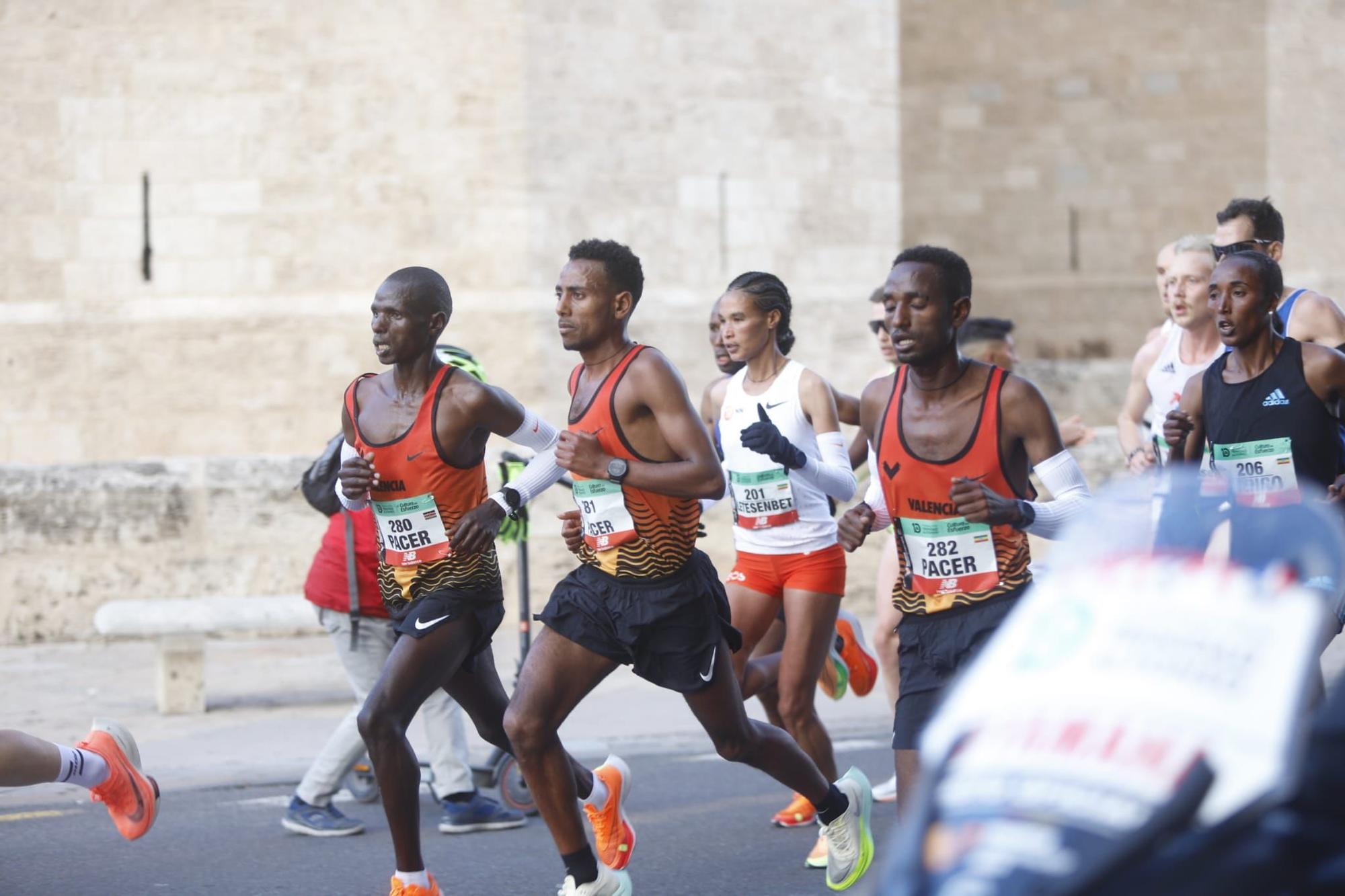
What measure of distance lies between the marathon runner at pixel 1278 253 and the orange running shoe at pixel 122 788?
4.28 m

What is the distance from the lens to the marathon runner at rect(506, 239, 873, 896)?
16.4 ft

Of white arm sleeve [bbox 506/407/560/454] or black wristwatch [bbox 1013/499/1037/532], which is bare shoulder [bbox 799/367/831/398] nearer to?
white arm sleeve [bbox 506/407/560/454]

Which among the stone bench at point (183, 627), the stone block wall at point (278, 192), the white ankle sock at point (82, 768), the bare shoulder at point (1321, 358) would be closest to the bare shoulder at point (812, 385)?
the bare shoulder at point (1321, 358)

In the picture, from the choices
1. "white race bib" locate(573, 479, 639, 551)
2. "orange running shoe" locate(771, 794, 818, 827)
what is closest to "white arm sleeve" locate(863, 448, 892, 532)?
"white race bib" locate(573, 479, 639, 551)

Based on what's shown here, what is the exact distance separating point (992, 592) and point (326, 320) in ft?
31.7

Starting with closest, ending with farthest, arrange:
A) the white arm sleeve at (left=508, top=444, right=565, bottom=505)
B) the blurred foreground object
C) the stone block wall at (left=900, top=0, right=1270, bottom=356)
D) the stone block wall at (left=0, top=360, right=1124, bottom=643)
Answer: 1. the blurred foreground object
2. the white arm sleeve at (left=508, top=444, right=565, bottom=505)
3. the stone block wall at (left=0, top=360, right=1124, bottom=643)
4. the stone block wall at (left=900, top=0, right=1270, bottom=356)

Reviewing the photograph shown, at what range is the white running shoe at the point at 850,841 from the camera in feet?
17.7

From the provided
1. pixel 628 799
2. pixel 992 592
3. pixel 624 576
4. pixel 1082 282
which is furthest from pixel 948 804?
pixel 1082 282

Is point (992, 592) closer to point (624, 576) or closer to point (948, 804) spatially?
point (624, 576)

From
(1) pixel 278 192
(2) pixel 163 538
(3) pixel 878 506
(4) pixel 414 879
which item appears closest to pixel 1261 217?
(3) pixel 878 506

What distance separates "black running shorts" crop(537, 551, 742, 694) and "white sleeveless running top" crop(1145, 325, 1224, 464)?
2649 millimetres

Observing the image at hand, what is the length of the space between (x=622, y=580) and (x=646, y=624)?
0.16 m

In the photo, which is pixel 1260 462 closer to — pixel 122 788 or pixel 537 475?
pixel 537 475

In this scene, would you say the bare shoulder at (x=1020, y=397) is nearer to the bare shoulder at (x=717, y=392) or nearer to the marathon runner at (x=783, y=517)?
the marathon runner at (x=783, y=517)
